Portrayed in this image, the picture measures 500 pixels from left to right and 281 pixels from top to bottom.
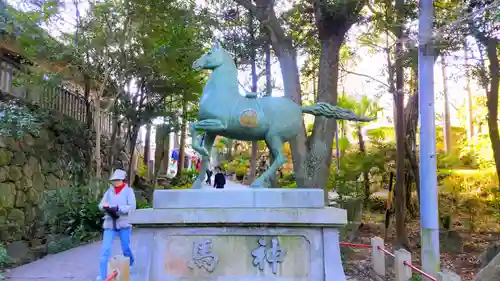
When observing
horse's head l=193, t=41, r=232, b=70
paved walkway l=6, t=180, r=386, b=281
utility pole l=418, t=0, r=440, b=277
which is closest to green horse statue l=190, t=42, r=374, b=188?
horse's head l=193, t=41, r=232, b=70

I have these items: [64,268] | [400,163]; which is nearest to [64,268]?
[64,268]

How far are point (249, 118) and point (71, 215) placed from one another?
675cm

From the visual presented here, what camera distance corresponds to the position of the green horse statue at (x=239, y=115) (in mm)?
4793

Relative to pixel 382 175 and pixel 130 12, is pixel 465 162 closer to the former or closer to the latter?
pixel 382 175

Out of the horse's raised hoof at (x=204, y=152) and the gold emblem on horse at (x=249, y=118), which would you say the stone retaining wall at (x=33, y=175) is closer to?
the horse's raised hoof at (x=204, y=152)

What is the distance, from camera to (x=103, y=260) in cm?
530

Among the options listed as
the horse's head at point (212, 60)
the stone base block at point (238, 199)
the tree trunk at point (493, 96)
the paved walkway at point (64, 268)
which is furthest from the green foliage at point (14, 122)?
the tree trunk at point (493, 96)

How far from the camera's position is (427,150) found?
636 centimetres

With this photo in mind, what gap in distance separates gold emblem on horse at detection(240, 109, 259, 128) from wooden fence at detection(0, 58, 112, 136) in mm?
6732

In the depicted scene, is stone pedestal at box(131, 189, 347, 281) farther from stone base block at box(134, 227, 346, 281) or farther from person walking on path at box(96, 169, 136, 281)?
person walking on path at box(96, 169, 136, 281)

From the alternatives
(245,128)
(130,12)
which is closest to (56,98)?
(130,12)

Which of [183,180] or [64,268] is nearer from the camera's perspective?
[64,268]

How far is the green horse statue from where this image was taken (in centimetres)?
479

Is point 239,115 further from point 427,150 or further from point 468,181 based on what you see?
point 468,181
